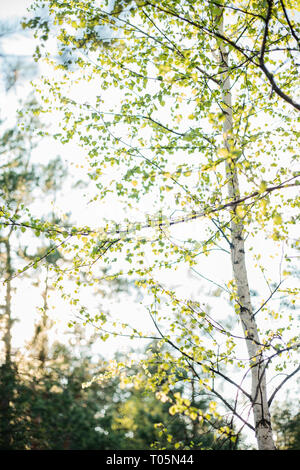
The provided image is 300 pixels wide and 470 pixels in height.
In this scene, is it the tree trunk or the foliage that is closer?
the tree trunk

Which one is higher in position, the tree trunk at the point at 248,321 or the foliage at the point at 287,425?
the tree trunk at the point at 248,321

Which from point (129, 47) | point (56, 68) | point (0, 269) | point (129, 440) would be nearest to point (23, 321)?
point (0, 269)

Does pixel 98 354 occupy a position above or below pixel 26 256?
below

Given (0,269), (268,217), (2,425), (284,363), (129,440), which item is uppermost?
(0,269)

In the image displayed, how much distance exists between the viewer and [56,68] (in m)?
4.11

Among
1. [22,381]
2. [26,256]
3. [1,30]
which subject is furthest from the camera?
[26,256]

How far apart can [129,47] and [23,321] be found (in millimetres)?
8128

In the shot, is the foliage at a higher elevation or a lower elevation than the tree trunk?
lower

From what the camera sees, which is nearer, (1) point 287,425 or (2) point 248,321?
(2) point 248,321

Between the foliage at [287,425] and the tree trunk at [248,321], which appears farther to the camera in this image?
the foliage at [287,425]

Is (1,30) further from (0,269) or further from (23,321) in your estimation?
(23,321)

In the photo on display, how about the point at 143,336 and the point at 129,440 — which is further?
the point at 129,440

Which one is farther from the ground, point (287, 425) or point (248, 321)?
point (248, 321)

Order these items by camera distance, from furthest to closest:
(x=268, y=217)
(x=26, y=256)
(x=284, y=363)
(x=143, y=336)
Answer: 1. (x=26, y=256)
2. (x=268, y=217)
3. (x=284, y=363)
4. (x=143, y=336)
